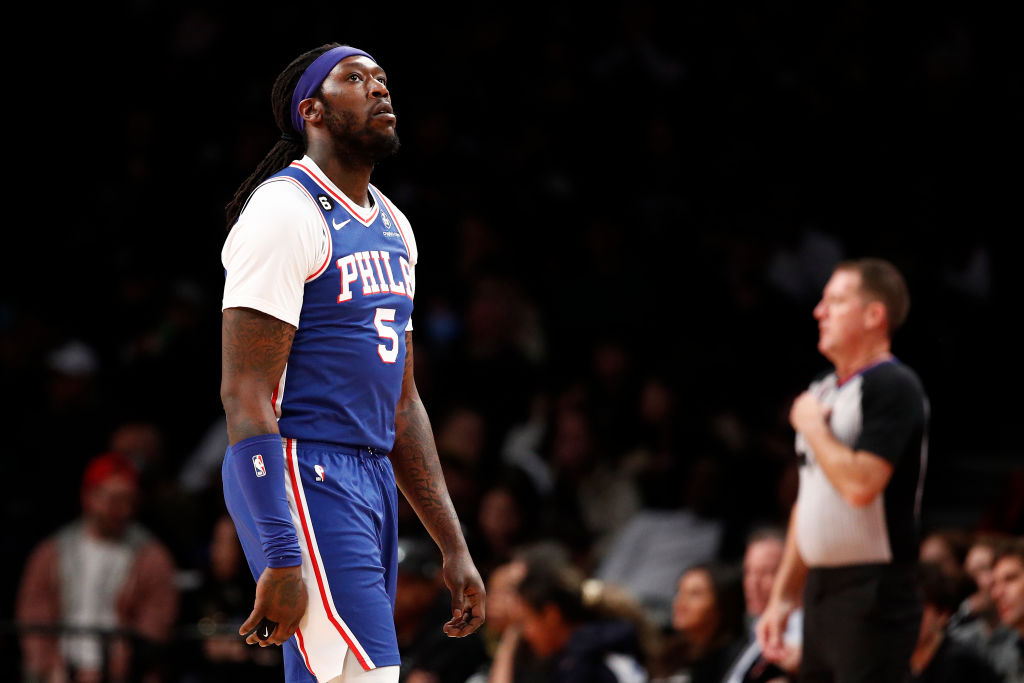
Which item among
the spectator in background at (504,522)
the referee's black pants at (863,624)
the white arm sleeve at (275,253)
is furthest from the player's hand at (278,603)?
the spectator in background at (504,522)

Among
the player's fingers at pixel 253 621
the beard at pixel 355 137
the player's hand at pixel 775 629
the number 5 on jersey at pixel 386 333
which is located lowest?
the player's hand at pixel 775 629

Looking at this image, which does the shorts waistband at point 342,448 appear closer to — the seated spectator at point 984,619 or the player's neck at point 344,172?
the player's neck at point 344,172

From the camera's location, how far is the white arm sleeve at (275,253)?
3.25 metres

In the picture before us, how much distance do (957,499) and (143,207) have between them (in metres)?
6.01

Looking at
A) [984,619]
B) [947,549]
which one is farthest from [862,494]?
[947,549]

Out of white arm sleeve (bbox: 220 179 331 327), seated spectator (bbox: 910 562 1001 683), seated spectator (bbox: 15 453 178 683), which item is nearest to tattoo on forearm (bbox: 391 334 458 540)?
white arm sleeve (bbox: 220 179 331 327)

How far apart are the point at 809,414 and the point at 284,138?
205 centimetres

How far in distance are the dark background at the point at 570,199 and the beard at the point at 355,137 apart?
514 centimetres

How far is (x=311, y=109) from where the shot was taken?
11.7 ft

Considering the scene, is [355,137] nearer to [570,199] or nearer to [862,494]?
[862,494]

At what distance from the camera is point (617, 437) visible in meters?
9.11

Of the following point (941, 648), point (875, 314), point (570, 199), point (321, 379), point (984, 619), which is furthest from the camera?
point (570, 199)

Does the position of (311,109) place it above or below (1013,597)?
above

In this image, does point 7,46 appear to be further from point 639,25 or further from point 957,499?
point 957,499
